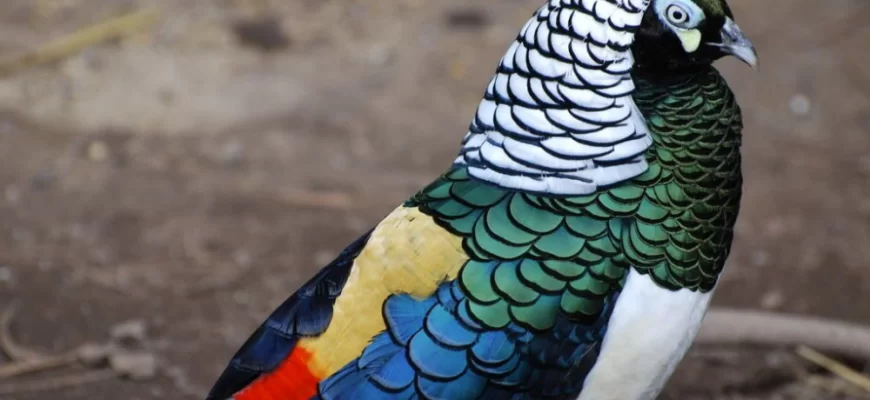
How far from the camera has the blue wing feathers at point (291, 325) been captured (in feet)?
6.13

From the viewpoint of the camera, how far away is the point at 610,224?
180 cm

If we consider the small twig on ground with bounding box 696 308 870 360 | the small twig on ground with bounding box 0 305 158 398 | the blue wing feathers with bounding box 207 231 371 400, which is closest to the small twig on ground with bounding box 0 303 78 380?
the small twig on ground with bounding box 0 305 158 398

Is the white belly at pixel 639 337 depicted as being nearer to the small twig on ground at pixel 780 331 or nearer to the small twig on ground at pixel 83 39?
the small twig on ground at pixel 780 331

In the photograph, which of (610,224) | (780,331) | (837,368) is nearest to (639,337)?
(610,224)

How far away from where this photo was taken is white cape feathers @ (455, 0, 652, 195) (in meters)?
1.79

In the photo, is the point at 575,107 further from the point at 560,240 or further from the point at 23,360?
the point at 23,360

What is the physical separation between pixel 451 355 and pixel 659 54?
61cm

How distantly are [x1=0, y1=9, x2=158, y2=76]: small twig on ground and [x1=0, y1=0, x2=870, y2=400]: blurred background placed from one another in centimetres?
1

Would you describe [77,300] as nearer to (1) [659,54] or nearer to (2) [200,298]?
(2) [200,298]

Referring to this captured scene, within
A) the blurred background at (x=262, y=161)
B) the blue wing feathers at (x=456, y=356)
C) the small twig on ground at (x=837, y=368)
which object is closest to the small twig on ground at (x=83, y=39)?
the blurred background at (x=262, y=161)

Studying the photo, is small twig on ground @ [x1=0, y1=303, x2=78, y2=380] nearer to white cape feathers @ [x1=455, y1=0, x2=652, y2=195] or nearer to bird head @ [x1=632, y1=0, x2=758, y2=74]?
white cape feathers @ [x1=455, y1=0, x2=652, y2=195]

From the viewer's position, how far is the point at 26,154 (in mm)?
4570

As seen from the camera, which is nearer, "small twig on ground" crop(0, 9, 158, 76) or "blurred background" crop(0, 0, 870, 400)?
"blurred background" crop(0, 0, 870, 400)

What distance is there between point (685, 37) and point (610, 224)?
335 mm
